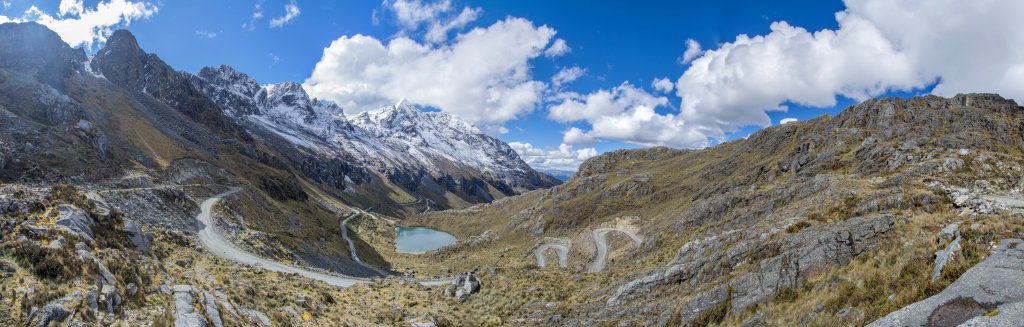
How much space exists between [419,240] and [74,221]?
4725 inches

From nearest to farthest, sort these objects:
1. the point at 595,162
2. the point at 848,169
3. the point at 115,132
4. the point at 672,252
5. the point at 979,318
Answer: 1. the point at 979,318
2. the point at 672,252
3. the point at 848,169
4. the point at 115,132
5. the point at 595,162

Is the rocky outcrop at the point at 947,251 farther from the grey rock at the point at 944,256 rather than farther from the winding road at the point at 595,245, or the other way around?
the winding road at the point at 595,245

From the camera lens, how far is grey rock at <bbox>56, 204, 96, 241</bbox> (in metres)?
22.8

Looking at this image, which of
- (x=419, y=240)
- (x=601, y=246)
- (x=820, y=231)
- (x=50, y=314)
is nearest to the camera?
(x=50, y=314)

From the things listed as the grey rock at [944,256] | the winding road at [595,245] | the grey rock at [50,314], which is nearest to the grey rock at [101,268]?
the grey rock at [50,314]

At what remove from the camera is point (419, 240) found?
465ft

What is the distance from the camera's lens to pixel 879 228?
21.3 m

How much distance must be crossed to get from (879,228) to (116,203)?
68933 mm

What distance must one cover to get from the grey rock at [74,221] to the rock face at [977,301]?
112 ft

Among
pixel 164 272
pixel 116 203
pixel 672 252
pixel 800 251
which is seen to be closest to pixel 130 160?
pixel 116 203


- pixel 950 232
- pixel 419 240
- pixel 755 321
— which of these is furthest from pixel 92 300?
pixel 419 240

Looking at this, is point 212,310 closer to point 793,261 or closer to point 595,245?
point 793,261

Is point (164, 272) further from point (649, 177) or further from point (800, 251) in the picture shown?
point (649, 177)

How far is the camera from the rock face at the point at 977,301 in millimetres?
10973
